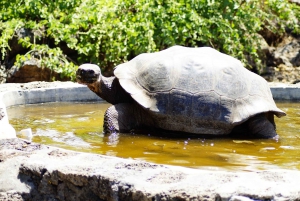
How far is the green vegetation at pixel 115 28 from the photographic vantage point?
9938 mm

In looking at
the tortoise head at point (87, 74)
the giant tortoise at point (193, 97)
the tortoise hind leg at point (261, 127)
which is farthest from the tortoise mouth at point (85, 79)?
the tortoise hind leg at point (261, 127)

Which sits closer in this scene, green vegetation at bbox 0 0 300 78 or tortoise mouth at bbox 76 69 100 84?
tortoise mouth at bbox 76 69 100 84

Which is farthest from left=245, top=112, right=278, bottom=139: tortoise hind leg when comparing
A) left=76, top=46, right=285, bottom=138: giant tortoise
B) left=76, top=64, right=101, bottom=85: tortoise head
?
left=76, top=64, right=101, bottom=85: tortoise head

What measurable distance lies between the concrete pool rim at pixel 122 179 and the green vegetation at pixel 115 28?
613 centimetres

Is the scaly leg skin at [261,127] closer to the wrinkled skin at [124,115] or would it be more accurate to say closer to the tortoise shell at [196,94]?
the wrinkled skin at [124,115]

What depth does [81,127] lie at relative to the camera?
5.79 meters

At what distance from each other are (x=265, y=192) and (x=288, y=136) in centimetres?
276

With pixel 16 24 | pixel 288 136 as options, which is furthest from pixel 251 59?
pixel 288 136

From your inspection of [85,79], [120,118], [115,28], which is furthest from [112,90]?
[115,28]

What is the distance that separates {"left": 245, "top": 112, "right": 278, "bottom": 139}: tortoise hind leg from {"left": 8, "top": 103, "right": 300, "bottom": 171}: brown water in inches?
4.4

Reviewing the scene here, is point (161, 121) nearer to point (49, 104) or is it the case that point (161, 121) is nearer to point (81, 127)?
point (81, 127)

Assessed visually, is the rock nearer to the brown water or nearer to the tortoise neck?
the brown water

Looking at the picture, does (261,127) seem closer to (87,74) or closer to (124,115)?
(124,115)

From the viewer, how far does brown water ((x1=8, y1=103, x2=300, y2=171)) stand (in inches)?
169
